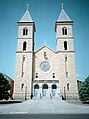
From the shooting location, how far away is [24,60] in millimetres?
37094

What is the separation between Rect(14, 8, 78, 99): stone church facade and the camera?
3462 cm

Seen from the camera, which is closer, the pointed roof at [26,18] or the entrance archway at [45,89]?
the entrance archway at [45,89]

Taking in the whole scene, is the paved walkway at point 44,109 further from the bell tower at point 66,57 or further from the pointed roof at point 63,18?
the pointed roof at point 63,18

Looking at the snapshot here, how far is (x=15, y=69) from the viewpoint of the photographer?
118ft

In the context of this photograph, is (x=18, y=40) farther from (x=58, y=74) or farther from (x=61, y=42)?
(x=58, y=74)

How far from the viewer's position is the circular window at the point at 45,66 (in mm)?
37141

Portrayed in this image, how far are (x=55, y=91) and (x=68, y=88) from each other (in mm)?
3112

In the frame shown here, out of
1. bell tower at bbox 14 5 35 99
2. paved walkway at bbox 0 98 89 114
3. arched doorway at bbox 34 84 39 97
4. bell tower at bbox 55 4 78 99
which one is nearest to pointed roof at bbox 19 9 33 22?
bell tower at bbox 14 5 35 99

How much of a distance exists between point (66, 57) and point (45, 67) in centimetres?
568

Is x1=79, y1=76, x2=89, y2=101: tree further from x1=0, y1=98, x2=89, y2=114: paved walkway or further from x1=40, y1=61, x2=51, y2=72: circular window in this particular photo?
x1=40, y1=61, x2=51, y2=72: circular window

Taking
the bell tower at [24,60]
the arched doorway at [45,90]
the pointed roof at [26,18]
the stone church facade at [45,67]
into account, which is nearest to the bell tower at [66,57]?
the stone church facade at [45,67]

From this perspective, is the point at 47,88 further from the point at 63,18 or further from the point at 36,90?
the point at 63,18

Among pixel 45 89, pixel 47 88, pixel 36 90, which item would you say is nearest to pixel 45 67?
pixel 47 88

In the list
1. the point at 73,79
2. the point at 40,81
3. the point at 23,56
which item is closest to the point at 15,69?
the point at 23,56
